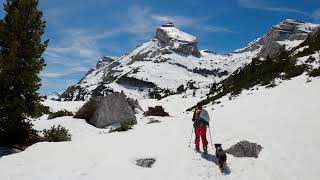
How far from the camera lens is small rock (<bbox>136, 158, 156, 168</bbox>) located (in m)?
15.9

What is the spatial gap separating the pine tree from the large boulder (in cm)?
897

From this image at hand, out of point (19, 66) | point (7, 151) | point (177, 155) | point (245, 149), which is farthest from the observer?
point (19, 66)

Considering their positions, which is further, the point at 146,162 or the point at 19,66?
the point at 19,66

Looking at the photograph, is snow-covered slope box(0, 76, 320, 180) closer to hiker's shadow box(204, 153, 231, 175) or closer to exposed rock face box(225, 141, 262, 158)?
hiker's shadow box(204, 153, 231, 175)

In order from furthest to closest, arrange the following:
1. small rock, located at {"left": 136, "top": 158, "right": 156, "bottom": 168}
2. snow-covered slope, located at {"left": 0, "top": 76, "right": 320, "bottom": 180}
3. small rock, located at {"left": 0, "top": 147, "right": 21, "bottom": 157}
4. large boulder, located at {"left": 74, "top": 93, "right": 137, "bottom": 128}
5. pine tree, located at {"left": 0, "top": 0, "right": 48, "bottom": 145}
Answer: large boulder, located at {"left": 74, "top": 93, "right": 137, "bottom": 128} < pine tree, located at {"left": 0, "top": 0, "right": 48, "bottom": 145} < small rock, located at {"left": 0, "top": 147, "right": 21, "bottom": 157} < small rock, located at {"left": 136, "top": 158, "right": 156, "bottom": 168} < snow-covered slope, located at {"left": 0, "top": 76, "right": 320, "bottom": 180}

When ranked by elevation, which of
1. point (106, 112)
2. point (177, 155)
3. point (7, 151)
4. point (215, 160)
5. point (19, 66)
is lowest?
point (215, 160)

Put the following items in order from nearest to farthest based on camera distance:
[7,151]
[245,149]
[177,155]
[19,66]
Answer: [177,155], [245,149], [7,151], [19,66]

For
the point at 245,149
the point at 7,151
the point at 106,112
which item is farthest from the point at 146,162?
the point at 106,112

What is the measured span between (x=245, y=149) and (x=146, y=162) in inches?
178

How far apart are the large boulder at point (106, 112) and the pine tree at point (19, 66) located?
29.4 feet

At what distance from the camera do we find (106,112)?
32.1m

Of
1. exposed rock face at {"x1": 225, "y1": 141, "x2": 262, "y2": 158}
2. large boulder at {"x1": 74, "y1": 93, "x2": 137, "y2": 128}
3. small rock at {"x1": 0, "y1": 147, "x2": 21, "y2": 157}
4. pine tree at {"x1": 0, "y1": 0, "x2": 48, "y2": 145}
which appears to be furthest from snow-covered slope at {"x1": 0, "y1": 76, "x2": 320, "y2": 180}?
large boulder at {"x1": 74, "y1": 93, "x2": 137, "y2": 128}

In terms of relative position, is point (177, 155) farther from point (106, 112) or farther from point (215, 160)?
point (106, 112)

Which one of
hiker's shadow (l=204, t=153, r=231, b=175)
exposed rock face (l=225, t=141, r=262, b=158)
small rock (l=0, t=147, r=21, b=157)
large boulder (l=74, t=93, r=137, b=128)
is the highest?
large boulder (l=74, t=93, r=137, b=128)
